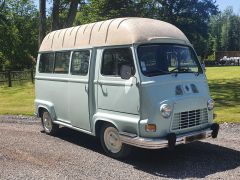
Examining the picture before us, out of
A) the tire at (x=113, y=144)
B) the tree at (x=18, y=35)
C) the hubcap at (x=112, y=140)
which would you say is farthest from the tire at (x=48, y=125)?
the tree at (x=18, y=35)

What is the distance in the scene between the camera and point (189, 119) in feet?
25.7

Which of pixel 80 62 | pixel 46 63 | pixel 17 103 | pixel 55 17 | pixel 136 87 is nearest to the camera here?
pixel 136 87

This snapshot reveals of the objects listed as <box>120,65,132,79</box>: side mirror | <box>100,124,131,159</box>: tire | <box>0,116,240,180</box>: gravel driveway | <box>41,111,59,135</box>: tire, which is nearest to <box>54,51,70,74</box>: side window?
<box>41,111,59,135</box>: tire

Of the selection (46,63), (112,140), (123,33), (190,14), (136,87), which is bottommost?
(112,140)

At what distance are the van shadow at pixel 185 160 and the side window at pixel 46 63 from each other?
242 centimetres

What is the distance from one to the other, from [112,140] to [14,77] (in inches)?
850

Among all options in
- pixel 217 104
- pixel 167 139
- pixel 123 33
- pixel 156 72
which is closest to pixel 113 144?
pixel 167 139

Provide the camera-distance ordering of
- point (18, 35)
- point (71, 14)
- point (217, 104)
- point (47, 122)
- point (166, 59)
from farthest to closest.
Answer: point (18, 35) < point (71, 14) < point (217, 104) < point (47, 122) < point (166, 59)

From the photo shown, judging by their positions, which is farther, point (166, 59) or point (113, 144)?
point (113, 144)

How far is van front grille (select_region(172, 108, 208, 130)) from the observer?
7629 millimetres

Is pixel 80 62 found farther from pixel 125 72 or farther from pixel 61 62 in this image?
pixel 125 72

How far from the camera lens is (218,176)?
695 cm

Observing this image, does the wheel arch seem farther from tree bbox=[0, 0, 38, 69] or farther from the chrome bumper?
tree bbox=[0, 0, 38, 69]

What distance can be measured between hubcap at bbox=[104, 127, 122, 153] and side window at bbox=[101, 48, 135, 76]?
117 cm
